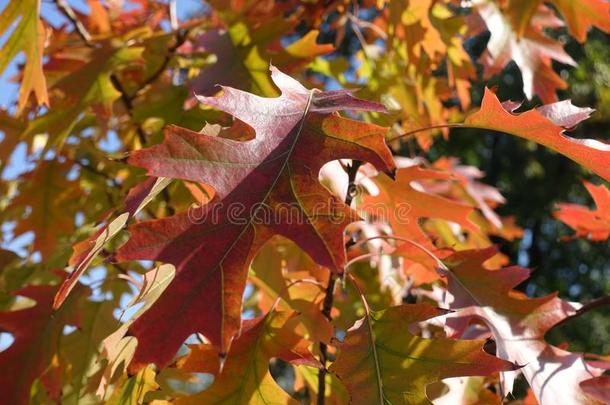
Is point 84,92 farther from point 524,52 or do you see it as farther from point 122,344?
point 524,52

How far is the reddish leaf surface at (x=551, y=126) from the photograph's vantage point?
3.01ft

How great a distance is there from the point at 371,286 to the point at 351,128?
3.62 ft

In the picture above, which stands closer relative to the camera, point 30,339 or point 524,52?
point 30,339

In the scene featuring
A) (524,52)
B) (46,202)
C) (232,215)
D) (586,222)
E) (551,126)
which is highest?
(232,215)

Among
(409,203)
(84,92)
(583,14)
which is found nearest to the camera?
(409,203)

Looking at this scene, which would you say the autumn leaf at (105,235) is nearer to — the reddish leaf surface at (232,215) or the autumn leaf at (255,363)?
the reddish leaf surface at (232,215)

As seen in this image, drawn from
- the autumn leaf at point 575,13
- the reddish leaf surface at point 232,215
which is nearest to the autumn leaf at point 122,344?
the reddish leaf surface at point 232,215

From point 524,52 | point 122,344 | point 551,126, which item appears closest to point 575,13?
point 524,52

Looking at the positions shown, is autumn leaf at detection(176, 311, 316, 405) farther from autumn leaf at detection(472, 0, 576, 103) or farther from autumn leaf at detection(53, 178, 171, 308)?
autumn leaf at detection(472, 0, 576, 103)

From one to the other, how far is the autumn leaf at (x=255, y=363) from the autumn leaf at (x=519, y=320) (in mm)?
249

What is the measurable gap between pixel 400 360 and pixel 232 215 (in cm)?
31

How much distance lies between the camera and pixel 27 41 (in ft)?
4.42

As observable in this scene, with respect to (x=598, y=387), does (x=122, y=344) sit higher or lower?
higher

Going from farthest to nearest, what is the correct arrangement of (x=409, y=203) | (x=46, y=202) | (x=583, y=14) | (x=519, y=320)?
(x=46, y=202), (x=583, y=14), (x=409, y=203), (x=519, y=320)
